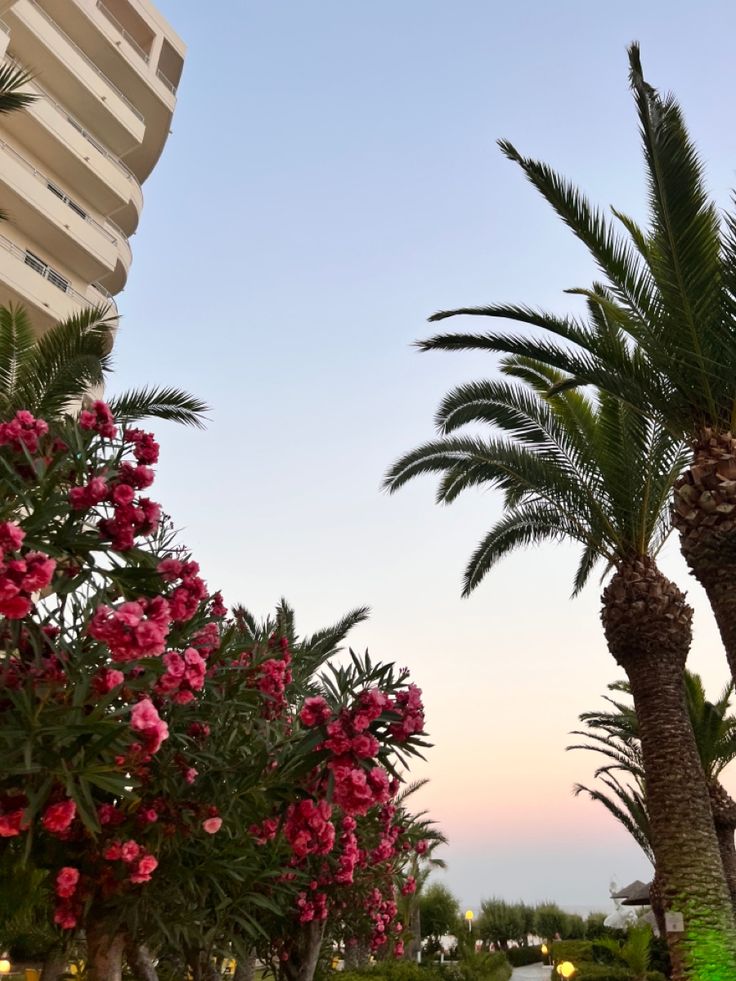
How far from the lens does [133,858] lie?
375 centimetres

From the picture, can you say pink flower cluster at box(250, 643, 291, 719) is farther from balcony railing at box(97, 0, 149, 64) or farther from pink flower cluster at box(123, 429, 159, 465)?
balcony railing at box(97, 0, 149, 64)

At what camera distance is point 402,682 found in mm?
4195

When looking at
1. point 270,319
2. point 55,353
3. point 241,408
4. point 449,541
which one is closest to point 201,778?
point 55,353

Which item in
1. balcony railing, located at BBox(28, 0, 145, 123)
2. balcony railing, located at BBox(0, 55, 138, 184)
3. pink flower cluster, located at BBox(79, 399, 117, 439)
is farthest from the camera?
balcony railing, located at BBox(0, 55, 138, 184)

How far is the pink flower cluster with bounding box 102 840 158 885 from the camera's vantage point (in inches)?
147

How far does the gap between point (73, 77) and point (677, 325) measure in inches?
875

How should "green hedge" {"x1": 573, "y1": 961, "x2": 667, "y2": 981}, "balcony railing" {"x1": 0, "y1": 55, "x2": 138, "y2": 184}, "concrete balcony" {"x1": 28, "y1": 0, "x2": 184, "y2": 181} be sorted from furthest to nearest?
"concrete balcony" {"x1": 28, "y1": 0, "x2": 184, "y2": 181} < "balcony railing" {"x1": 0, "y1": 55, "x2": 138, "y2": 184} < "green hedge" {"x1": 573, "y1": 961, "x2": 667, "y2": 981}

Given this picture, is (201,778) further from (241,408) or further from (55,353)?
(241,408)

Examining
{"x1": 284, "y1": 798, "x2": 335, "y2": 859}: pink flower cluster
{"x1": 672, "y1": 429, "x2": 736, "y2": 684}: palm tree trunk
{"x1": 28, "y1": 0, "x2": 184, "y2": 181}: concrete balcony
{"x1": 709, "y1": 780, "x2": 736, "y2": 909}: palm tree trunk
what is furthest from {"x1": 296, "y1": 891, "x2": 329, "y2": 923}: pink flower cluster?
{"x1": 28, "y1": 0, "x2": 184, "y2": 181}: concrete balcony

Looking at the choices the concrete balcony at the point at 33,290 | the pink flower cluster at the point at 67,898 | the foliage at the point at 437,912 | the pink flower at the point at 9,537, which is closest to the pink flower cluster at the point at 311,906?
Answer: the pink flower cluster at the point at 67,898

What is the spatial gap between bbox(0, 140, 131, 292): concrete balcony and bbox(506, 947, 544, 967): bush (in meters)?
34.5

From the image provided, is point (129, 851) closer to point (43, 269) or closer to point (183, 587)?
point (183, 587)

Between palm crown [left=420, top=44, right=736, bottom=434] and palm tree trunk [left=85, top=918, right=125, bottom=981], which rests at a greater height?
palm crown [left=420, top=44, right=736, bottom=434]

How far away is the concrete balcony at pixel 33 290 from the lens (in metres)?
19.5
